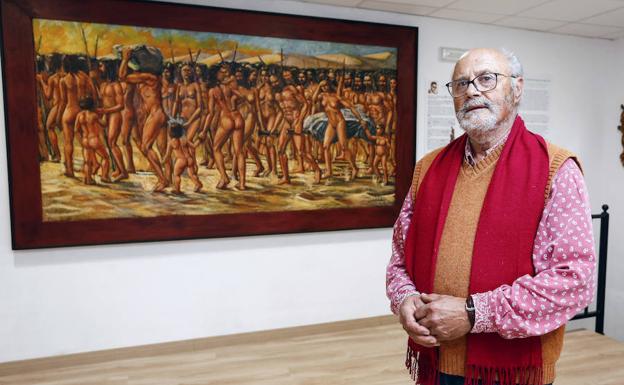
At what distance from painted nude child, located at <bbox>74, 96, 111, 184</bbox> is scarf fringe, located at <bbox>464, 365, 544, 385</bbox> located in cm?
247

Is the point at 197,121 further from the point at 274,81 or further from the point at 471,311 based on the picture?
the point at 471,311

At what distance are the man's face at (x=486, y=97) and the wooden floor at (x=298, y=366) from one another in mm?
1965

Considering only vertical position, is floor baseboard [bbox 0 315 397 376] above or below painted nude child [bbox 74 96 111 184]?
below

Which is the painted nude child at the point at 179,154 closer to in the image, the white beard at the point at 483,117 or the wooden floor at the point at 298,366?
the wooden floor at the point at 298,366

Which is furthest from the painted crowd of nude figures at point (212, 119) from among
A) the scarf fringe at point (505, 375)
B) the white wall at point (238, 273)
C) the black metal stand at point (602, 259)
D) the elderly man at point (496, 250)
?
the scarf fringe at point (505, 375)

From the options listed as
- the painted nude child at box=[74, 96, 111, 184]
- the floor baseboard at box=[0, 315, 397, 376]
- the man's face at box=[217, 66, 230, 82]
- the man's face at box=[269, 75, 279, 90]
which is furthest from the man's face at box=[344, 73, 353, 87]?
the floor baseboard at box=[0, 315, 397, 376]

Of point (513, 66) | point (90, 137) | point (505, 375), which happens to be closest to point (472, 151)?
point (513, 66)

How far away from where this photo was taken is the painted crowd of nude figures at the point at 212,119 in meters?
2.77

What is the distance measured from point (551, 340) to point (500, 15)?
3.00 metres

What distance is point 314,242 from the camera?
3.40m

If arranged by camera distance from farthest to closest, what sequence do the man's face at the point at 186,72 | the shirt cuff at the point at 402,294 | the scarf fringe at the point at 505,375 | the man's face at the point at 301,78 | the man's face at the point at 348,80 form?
the man's face at the point at 348,80, the man's face at the point at 301,78, the man's face at the point at 186,72, the shirt cuff at the point at 402,294, the scarf fringe at the point at 505,375

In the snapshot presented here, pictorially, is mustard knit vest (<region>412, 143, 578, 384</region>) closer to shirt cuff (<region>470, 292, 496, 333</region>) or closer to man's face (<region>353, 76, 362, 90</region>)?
shirt cuff (<region>470, 292, 496, 333</region>)

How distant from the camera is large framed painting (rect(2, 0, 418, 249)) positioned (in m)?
2.71

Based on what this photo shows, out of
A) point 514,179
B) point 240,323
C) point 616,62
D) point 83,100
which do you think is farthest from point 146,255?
point 616,62
